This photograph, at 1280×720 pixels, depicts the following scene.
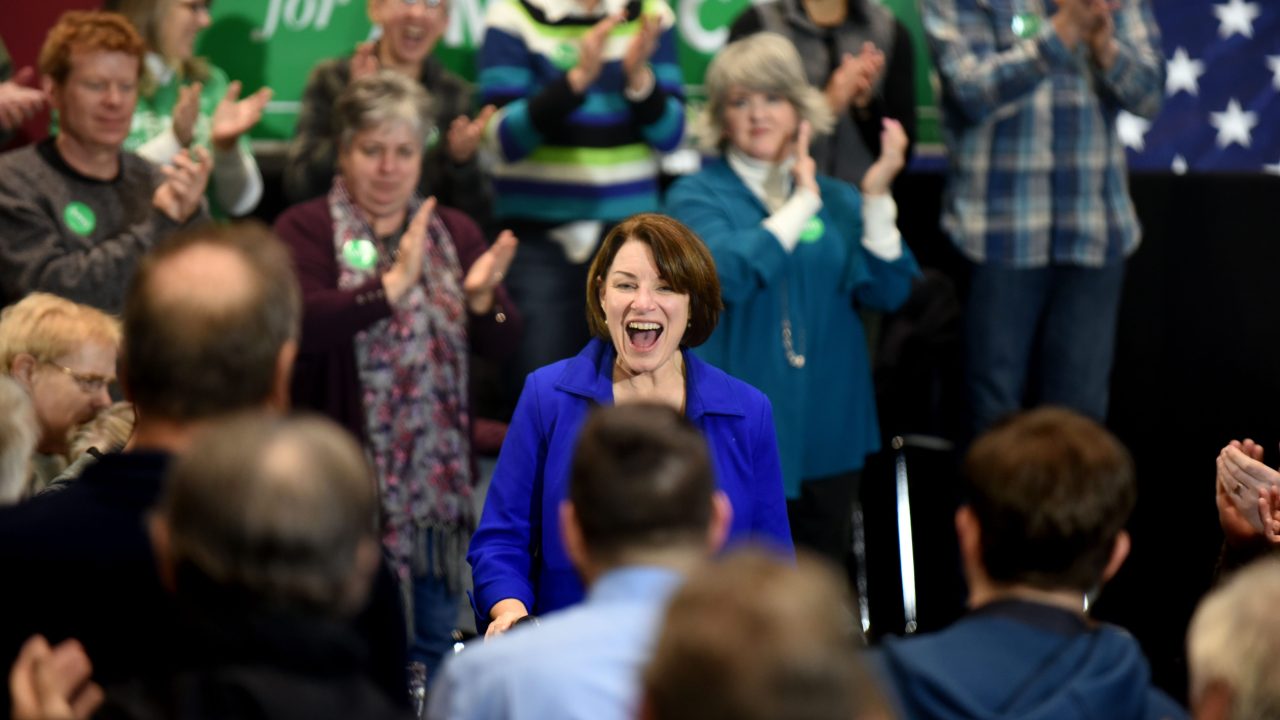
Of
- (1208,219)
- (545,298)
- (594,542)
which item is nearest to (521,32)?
(545,298)

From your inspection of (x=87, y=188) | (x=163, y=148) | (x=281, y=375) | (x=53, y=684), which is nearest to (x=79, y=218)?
(x=87, y=188)

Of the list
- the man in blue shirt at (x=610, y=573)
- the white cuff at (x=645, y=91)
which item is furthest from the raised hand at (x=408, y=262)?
the man in blue shirt at (x=610, y=573)

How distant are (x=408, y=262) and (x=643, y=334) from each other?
4.52 ft

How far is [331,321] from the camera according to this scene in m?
4.54

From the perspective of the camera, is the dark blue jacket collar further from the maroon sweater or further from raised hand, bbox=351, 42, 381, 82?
raised hand, bbox=351, 42, 381, 82

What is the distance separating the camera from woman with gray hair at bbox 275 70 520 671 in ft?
15.5

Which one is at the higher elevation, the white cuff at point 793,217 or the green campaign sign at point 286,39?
the green campaign sign at point 286,39

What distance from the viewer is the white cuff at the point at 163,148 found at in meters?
5.15

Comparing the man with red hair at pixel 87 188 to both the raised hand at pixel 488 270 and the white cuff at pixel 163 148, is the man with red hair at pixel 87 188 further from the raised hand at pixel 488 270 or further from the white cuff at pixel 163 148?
the raised hand at pixel 488 270

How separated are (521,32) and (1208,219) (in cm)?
264

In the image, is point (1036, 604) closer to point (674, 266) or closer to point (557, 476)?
point (557, 476)

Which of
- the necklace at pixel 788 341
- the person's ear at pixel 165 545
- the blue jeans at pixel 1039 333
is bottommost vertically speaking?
the blue jeans at pixel 1039 333

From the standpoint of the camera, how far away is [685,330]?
139 inches

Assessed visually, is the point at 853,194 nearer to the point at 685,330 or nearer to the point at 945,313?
the point at 945,313
